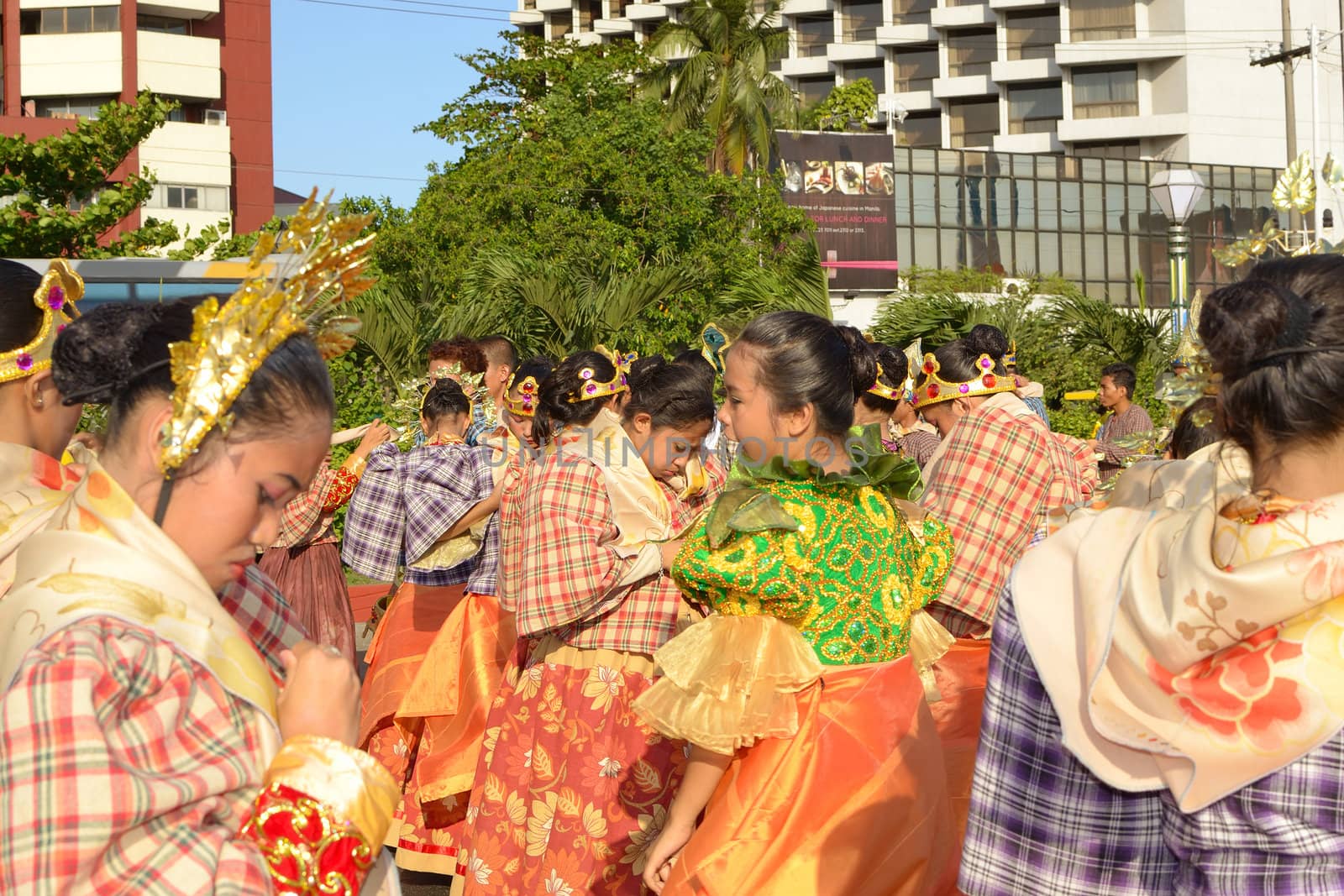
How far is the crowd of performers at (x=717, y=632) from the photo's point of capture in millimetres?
1778

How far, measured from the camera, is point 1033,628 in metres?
2.17

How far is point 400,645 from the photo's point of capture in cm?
621

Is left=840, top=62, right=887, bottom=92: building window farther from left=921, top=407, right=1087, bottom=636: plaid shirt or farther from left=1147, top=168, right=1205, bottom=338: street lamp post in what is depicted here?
left=921, top=407, right=1087, bottom=636: plaid shirt

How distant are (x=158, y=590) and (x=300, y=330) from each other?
0.38 m

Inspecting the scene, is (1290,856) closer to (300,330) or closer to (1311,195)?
(300,330)

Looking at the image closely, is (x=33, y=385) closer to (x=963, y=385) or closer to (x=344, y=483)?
(x=963, y=385)

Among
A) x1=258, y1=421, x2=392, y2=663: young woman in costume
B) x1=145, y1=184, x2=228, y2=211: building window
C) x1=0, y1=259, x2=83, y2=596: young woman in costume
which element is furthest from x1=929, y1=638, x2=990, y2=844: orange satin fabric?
x1=145, y1=184, x2=228, y2=211: building window

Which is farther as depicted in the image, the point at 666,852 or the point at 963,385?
the point at 963,385

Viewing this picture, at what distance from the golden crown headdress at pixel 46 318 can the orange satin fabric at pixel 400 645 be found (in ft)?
10.8

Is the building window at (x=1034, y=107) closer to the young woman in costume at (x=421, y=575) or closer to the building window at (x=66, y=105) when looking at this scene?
the building window at (x=66, y=105)

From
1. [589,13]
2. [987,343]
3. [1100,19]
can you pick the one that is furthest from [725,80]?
[589,13]

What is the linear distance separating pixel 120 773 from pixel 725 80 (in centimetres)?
3314

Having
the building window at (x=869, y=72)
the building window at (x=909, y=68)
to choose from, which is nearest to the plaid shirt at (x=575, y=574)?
the building window at (x=869, y=72)

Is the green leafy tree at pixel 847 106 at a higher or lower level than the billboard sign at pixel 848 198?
higher
